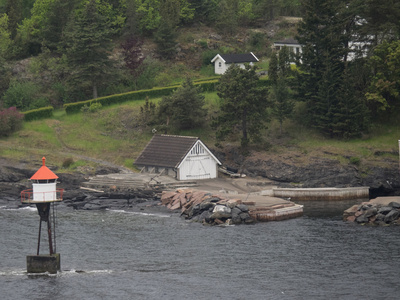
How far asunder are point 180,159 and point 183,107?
36.3 ft

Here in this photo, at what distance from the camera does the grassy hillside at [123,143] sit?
271 ft

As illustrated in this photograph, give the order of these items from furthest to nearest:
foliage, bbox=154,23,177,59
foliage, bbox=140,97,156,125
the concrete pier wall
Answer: foliage, bbox=154,23,177,59
foliage, bbox=140,97,156,125
the concrete pier wall

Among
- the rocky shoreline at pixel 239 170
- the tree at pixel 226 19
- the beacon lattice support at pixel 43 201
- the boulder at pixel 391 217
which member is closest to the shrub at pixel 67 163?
the rocky shoreline at pixel 239 170

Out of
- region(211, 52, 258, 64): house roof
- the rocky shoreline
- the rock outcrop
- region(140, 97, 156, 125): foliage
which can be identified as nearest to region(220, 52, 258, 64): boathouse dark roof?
region(211, 52, 258, 64): house roof

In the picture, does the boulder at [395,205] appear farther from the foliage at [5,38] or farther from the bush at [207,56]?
the foliage at [5,38]

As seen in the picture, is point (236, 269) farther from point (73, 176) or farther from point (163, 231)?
point (73, 176)

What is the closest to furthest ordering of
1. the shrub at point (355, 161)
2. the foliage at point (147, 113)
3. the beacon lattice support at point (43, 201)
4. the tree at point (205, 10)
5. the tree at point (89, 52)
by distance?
the beacon lattice support at point (43, 201) < the shrub at point (355, 161) < the foliage at point (147, 113) < the tree at point (89, 52) < the tree at point (205, 10)

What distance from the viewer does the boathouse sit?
7919 cm

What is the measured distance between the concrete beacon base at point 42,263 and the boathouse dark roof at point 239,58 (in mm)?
59408

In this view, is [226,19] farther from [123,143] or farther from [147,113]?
[123,143]

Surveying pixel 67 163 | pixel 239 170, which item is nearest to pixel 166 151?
pixel 239 170

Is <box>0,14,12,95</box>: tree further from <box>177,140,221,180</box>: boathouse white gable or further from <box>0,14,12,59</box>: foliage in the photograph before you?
<box>177,140,221,180</box>: boathouse white gable

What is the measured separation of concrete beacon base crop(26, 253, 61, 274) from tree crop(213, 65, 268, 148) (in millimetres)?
34603

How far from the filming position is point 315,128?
90000mm
